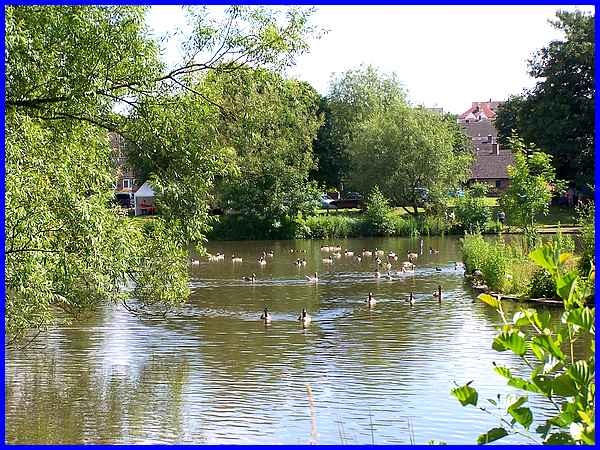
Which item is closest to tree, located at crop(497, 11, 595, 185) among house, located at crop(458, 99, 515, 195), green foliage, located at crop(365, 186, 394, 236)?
house, located at crop(458, 99, 515, 195)

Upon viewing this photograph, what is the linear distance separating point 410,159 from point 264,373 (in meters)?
42.8

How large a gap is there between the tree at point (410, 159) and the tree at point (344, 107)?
9.98m

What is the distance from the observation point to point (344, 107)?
73000 mm

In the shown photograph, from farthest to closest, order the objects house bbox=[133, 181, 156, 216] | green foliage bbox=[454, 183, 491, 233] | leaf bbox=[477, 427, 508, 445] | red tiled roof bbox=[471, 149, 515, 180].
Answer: red tiled roof bbox=[471, 149, 515, 180] → house bbox=[133, 181, 156, 216] → green foliage bbox=[454, 183, 491, 233] → leaf bbox=[477, 427, 508, 445]

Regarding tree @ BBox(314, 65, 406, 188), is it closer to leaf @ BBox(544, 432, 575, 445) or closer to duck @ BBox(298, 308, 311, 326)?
duck @ BBox(298, 308, 311, 326)

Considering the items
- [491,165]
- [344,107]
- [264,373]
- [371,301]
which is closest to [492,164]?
[491,165]

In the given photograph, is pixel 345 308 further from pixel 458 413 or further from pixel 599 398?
pixel 599 398

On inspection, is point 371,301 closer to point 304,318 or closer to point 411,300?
point 411,300

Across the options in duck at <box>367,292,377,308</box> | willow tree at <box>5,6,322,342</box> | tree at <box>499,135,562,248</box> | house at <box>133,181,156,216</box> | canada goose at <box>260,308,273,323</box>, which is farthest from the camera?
house at <box>133,181,156,216</box>

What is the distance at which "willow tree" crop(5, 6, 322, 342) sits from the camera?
1265 cm

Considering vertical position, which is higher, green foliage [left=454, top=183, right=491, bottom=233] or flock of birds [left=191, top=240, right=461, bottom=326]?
green foliage [left=454, top=183, right=491, bottom=233]

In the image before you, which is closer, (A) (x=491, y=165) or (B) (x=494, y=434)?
(B) (x=494, y=434)

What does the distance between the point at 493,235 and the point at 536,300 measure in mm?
29660

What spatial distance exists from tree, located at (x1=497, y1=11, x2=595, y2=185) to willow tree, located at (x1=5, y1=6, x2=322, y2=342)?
149ft
